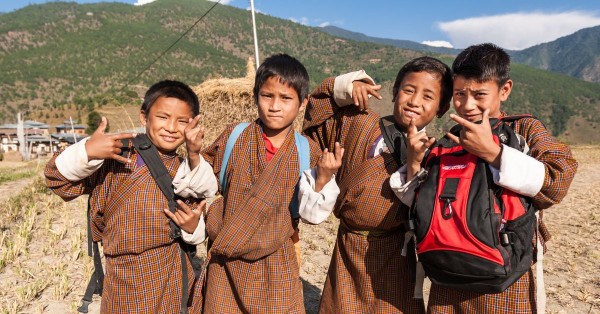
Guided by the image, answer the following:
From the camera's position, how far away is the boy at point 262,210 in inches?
69.1

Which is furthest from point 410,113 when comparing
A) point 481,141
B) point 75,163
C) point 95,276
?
point 95,276

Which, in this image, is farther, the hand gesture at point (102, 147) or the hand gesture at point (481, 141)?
the hand gesture at point (102, 147)

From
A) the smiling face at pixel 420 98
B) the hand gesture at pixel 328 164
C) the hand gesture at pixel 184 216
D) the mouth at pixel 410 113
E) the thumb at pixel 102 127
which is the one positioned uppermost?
the smiling face at pixel 420 98

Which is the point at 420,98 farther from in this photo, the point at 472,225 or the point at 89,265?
the point at 89,265

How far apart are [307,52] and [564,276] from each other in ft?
328

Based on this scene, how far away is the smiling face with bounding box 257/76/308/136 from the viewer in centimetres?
183

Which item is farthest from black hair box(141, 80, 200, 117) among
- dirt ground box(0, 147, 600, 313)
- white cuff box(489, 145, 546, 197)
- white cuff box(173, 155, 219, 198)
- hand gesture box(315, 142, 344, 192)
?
dirt ground box(0, 147, 600, 313)

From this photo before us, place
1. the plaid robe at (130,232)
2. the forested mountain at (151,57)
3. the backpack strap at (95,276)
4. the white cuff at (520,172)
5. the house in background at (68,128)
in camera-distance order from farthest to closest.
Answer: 1. the forested mountain at (151,57)
2. the house in background at (68,128)
3. the backpack strap at (95,276)
4. the plaid robe at (130,232)
5. the white cuff at (520,172)

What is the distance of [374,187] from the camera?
177 centimetres

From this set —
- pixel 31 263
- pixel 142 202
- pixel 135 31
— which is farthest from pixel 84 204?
pixel 135 31

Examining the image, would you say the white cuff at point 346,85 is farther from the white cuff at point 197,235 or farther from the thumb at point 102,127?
the thumb at point 102,127

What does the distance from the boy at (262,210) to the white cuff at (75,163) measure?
0.50 m

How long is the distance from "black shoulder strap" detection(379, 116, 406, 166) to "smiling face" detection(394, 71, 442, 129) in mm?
53

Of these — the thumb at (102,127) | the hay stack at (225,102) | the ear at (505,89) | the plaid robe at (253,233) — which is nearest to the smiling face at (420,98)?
the ear at (505,89)
